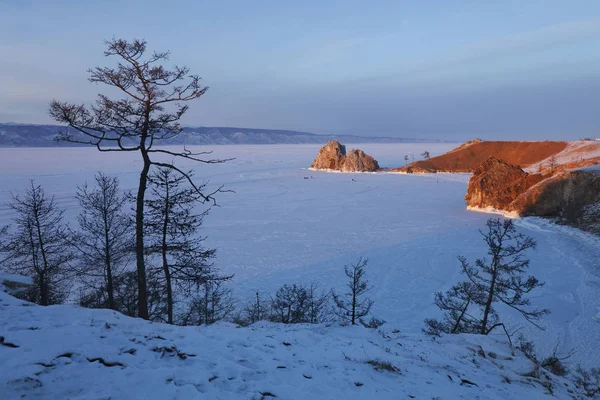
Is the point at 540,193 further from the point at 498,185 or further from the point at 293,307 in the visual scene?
the point at 293,307

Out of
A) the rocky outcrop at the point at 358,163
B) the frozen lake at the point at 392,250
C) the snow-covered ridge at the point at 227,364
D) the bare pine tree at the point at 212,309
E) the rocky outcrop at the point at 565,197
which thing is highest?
the rocky outcrop at the point at 358,163

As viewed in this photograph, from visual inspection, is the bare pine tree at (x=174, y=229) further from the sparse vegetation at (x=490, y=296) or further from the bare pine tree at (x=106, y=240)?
the sparse vegetation at (x=490, y=296)

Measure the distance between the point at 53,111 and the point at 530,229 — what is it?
3785cm

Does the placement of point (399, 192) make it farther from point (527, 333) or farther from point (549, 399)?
point (549, 399)

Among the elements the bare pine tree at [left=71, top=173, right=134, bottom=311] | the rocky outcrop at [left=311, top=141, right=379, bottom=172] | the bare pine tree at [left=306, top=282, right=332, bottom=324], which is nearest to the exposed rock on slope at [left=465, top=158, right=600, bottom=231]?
the bare pine tree at [left=306, top=282, right=332, bottom=324]

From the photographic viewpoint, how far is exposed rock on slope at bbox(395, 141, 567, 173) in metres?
95.6

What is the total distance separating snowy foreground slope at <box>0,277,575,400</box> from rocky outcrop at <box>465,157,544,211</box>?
1588 inches

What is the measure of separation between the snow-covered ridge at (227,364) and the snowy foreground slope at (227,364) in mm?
16

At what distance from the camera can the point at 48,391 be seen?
3.79 m

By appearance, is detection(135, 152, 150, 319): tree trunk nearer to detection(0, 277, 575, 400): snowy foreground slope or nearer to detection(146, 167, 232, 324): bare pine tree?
detection(146, 167, 232, 324): bare pine tree

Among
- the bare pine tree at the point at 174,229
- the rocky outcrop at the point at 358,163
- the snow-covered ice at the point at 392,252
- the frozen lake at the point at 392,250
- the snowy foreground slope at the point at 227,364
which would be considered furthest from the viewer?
the rocky outcrop at the point at 358,163

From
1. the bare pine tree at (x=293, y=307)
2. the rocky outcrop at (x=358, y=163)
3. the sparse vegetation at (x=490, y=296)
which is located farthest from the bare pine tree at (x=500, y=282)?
the rocky outcrop at (x=358, y=163)

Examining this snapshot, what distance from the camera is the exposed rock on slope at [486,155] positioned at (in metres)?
95.6

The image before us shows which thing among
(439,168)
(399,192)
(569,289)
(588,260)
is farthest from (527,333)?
(439,168)
